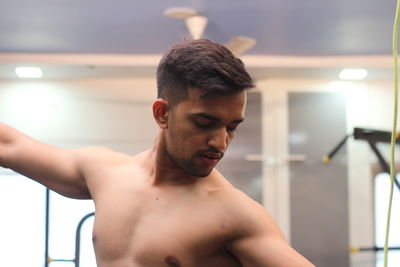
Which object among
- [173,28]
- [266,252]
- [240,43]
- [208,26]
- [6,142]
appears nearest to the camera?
[266,252]

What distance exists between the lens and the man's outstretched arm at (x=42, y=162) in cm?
Answer: 154

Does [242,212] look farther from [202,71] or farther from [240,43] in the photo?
[240,43]

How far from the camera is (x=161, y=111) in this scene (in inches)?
52.4

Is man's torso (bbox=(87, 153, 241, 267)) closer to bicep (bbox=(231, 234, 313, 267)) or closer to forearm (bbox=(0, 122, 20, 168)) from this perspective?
bicep (bbox=(231, 234, 313, 267))

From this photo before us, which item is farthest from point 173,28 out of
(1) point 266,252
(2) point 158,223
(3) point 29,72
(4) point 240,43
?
(1) point 266,252

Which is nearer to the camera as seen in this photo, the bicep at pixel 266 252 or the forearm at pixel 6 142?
the bicep at pixel 266 252

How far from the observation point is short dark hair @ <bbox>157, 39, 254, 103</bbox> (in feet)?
3.98

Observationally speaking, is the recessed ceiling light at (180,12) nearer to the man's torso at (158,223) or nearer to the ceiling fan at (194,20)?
the ceiling fan at (194,20)

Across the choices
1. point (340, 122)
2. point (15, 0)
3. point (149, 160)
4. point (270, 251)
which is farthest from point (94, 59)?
point (270, 251)

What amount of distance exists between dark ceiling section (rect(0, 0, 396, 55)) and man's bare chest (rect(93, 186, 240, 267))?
82.9 inches

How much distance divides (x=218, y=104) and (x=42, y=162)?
543 mm

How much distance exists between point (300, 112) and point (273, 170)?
489mm

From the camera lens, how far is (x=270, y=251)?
1212 mm

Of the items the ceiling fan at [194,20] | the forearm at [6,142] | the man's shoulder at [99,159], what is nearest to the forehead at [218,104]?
the man's shoulder at [99,159]
